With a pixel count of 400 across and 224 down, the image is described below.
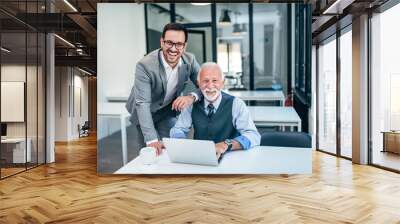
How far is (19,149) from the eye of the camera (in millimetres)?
7215

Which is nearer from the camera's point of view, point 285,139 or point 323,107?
point 285,139

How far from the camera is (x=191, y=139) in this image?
6191 millimetres

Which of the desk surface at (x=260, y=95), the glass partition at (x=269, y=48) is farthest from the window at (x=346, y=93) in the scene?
the desk surface at (x=260, y=95)

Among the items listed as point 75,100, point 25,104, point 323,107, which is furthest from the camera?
point 75,100

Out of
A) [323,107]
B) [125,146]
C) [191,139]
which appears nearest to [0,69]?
[125,146]

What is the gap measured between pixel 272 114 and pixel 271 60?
0.85 meters

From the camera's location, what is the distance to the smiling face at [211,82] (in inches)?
247

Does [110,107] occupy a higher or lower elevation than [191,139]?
higher

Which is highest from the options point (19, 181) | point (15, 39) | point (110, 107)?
point (15, 39)

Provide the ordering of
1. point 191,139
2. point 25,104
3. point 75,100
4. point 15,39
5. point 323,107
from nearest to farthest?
point 191,139, point 15,39, point 25,104, point 323,107, point 75,100

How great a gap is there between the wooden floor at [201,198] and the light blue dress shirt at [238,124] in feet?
2.12

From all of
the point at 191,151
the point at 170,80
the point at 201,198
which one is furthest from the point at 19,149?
the point at 201,198

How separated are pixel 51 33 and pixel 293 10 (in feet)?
16.4

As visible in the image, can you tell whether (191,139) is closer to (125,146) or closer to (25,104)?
(125,146)
